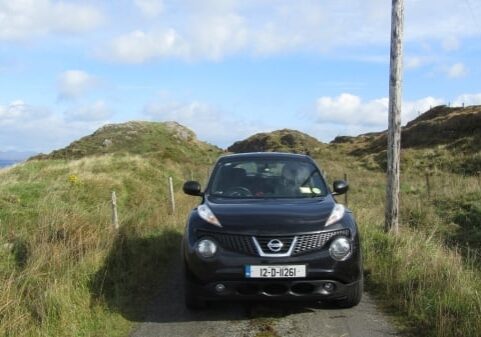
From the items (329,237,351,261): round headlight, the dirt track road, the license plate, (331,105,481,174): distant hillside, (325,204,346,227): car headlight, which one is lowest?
the dirt track road

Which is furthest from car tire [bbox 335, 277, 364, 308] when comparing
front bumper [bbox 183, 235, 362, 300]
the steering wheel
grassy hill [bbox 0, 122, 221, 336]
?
grassy hill [bbox 0, 122, 221, 336]

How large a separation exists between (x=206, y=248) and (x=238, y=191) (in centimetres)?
157

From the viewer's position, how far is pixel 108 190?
66.1 ft

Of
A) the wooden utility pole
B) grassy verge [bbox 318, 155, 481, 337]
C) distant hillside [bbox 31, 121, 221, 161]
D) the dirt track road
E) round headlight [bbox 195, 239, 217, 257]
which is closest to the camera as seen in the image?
grassy verge [bbox 318, 155, 481, 337]

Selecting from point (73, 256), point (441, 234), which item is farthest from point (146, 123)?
point (73, 256)

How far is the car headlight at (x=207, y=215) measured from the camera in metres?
5.76

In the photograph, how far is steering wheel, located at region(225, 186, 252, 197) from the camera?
22.7ft

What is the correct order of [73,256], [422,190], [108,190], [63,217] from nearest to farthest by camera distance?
[73,256]
[63,217]
[108,190]
[422,190]

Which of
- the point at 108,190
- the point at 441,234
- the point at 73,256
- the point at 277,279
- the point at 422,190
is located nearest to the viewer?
the point at 277,279

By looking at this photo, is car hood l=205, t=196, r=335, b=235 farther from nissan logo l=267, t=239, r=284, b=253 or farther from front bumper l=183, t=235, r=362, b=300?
front bumper l=183, t=235, r=362, b=300

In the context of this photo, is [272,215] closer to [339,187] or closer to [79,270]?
[339,187]

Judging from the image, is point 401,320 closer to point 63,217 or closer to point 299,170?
point 299,170

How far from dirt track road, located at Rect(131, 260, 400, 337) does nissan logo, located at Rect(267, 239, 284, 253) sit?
2.39ft

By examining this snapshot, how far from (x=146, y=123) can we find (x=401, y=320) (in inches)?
2579
